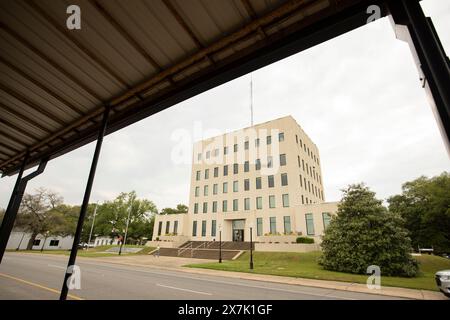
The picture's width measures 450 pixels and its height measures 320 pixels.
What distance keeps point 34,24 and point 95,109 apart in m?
1.95

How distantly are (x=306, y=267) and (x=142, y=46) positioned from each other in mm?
20823

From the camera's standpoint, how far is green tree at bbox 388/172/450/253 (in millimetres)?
32875

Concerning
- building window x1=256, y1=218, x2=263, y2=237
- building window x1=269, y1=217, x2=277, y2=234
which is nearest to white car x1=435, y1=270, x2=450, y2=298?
building window x1=269, y1=217, x2=277, y2=234

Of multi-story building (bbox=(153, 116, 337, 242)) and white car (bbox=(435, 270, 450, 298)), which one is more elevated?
multi-story building (bbox=(153, 116, 337, 242))

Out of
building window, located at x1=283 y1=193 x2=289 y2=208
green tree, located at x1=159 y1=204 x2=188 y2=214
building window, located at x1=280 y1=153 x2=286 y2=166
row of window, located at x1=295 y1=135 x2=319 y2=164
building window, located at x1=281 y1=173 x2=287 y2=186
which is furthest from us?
green tree, located at x1=159 y1=204 x2=188 y2=214

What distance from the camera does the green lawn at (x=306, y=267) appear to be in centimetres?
1387

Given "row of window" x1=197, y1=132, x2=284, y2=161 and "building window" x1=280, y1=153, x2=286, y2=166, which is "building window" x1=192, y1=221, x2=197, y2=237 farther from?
"building window" x1=280, y1=153, x2=286, y2=166

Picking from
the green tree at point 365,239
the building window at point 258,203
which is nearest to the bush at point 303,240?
the green tree at point 365,239

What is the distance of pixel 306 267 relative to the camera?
63.6 feet

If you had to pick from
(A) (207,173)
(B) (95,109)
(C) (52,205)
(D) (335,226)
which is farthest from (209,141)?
(B) (95,109)

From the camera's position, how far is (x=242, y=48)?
10.8ft

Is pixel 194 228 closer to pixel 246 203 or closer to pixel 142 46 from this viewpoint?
pixel 246 203

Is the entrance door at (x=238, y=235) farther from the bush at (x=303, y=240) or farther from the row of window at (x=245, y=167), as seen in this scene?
the bush at (x=303, y=240)

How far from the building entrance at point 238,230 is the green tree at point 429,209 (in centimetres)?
2192
